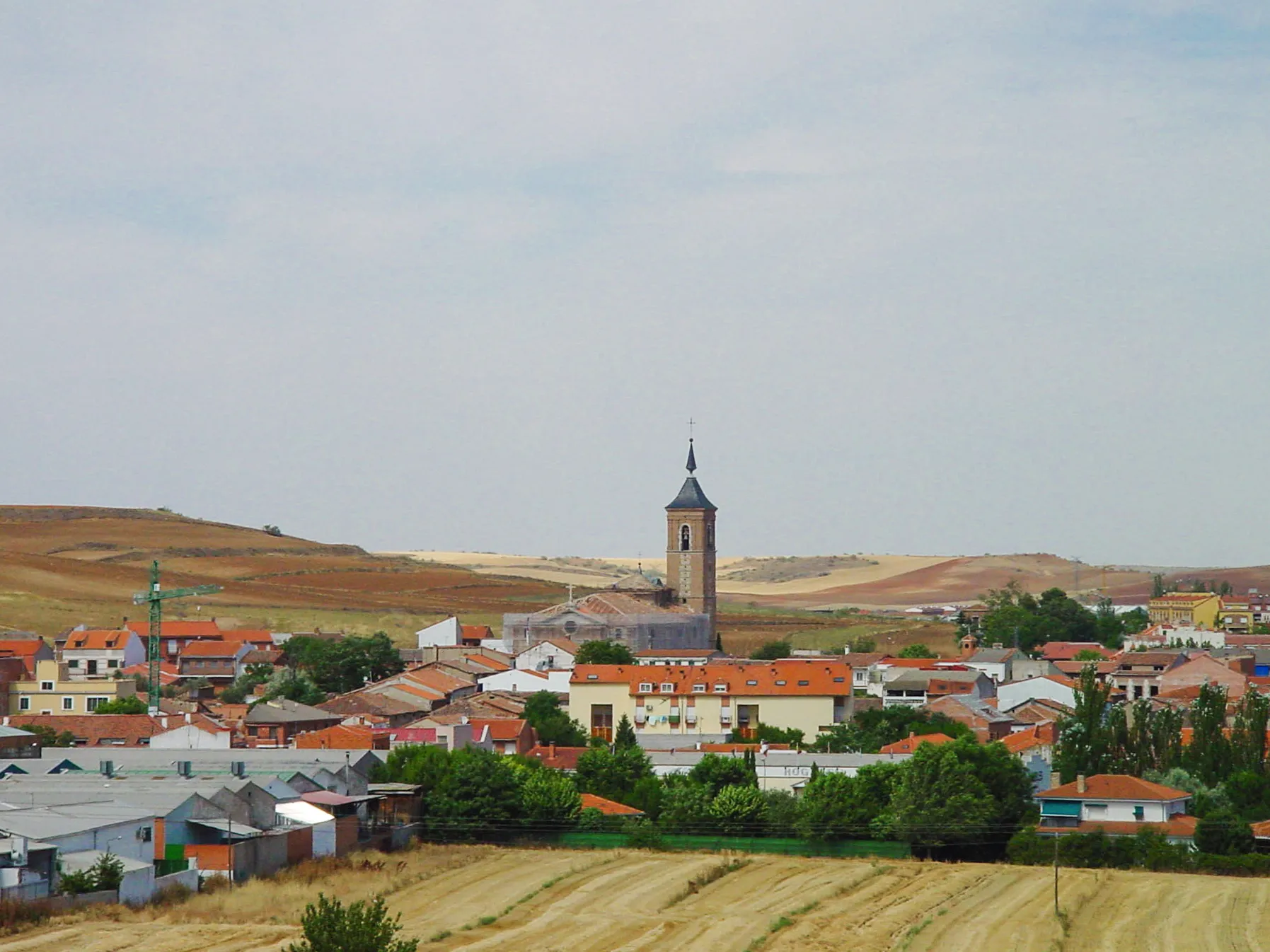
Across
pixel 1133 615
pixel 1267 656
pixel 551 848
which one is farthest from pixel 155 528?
pixel 551 848

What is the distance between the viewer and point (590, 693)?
251ft

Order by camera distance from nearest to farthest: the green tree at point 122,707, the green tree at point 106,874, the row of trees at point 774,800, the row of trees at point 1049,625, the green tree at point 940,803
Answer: the green tree at point 106,874 → the green tree at point 940,803 → the row of trees at point 774,800 → the green tree at point 122,707 → the row of trees at point 1049,625

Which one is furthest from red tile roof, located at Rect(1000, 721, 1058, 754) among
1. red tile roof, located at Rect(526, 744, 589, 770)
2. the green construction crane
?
the green construction crane

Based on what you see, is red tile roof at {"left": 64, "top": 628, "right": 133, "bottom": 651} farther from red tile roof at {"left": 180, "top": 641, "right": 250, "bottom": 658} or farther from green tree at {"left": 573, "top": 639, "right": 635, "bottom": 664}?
green tree at {"left": 573, "top": 639, "right": 635, "bottom": 664}

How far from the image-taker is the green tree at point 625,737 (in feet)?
204

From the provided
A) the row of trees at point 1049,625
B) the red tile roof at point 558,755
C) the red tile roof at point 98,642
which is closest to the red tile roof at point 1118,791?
the red tile roof at point 558,755

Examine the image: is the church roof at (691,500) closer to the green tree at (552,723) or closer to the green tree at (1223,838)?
the green tree at (552,723)

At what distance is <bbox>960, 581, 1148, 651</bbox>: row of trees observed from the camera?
119 m

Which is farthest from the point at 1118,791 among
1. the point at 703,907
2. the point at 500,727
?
the point at 500,727

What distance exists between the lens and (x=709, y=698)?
243 ft

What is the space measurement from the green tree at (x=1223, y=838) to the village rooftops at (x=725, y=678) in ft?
90.2

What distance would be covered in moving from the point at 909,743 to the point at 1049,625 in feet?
207

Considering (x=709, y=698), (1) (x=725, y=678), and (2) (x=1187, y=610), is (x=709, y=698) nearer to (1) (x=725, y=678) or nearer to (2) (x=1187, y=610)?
(1) (x=725, y=678)

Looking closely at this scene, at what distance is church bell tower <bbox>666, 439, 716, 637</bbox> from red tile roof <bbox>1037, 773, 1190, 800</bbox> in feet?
243
